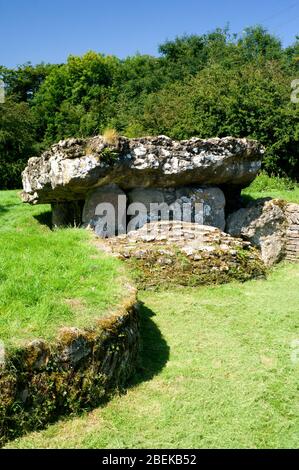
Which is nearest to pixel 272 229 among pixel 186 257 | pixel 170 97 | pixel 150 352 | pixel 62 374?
pixel 186 257

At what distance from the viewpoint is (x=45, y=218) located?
13.4 metres

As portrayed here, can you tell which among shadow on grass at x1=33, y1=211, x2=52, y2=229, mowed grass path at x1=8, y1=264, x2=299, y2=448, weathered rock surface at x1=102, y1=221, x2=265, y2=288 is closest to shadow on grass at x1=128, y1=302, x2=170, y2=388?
mowed grass path at x1=8, y1=264, x2=299, y2=448

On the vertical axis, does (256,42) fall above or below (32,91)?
above

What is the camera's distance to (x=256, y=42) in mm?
41875

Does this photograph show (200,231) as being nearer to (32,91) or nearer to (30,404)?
(30,404)

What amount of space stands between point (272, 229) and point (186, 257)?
316cm

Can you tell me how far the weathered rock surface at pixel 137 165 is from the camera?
10.5 m

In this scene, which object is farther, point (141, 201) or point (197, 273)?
point (141, 201)

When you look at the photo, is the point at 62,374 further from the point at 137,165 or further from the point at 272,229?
the point at 272,229

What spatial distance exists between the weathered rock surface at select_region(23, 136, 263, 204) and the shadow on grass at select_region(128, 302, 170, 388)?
393cm

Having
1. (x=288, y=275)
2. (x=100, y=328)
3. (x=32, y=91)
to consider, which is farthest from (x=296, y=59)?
(x=100, y=328)

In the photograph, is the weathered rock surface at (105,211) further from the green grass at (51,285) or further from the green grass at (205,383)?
the green grass at (205,383)

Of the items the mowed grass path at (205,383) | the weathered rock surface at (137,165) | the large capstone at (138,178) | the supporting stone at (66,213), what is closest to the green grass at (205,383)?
the mowed grass path at (205,383)
